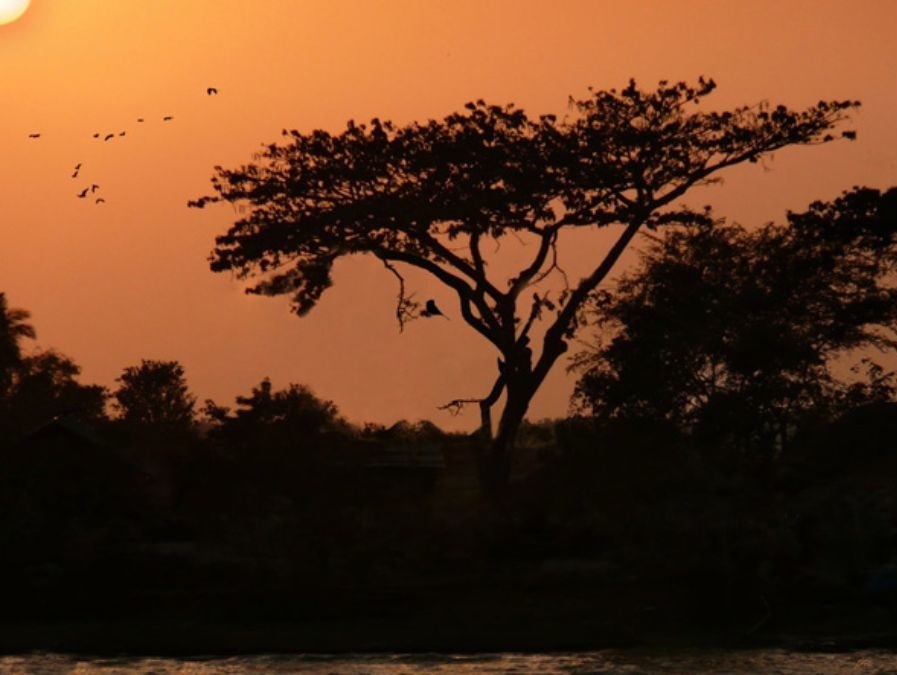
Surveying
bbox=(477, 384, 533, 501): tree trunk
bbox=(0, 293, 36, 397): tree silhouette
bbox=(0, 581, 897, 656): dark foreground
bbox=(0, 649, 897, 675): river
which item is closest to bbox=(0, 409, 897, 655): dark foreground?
bbox=(0, 581, 897, 656): dark foreground

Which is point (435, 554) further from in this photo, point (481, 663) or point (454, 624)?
point (481, 663)

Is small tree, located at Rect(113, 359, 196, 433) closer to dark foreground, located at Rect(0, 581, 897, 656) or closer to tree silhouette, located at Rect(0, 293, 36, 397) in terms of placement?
tree silhouette, located at Rect(0, 293, 36, 397)

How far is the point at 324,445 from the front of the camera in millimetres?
54531

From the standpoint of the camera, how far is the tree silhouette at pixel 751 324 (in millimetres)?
58844

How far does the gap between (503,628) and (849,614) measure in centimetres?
734

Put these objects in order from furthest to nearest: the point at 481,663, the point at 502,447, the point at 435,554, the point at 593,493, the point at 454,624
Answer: the point at 502,447, the point at 593,493, the point at 435,554, the point at 454,624, the point at 481,663

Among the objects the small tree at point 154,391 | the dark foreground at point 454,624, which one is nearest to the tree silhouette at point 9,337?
the small tree at point 154,391

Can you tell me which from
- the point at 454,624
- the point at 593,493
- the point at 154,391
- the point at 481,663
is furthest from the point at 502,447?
the point at 154,391

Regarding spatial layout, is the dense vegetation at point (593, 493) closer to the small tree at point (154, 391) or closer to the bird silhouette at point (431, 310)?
the bird silhouette at point (431, 310)

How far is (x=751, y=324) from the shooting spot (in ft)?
202

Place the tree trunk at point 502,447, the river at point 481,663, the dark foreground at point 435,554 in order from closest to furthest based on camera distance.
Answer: the river at point 481,663, the dark foreground at point 435,554, the tree trunk at point 502,447

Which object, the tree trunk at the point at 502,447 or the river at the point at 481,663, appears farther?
the tree trunk at the point at 502,447

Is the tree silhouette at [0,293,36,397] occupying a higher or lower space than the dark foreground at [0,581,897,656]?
higher

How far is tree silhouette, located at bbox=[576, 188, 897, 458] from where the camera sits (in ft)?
193
